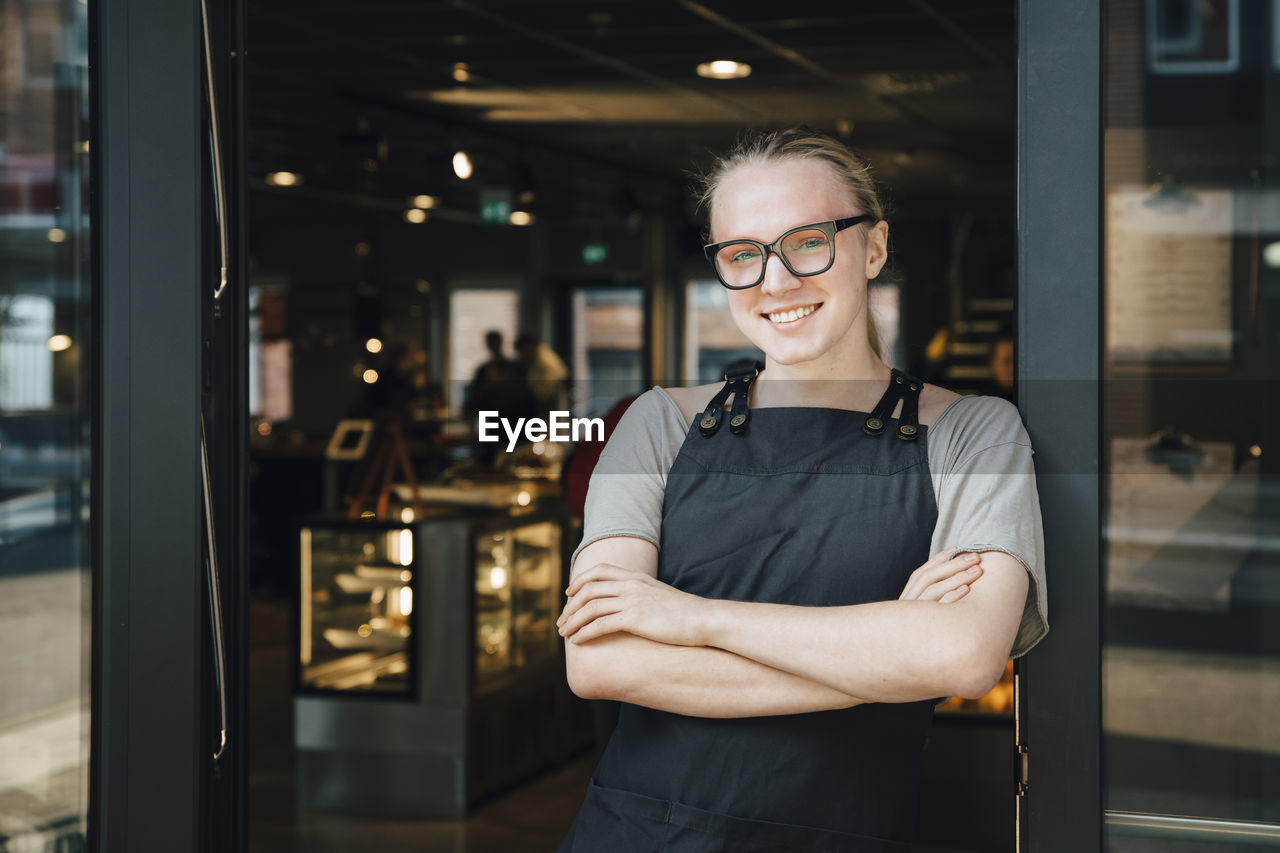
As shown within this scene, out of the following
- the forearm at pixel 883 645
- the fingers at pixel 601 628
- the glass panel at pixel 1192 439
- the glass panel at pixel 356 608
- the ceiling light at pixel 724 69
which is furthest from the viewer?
the ceiling light at pixel 724 69

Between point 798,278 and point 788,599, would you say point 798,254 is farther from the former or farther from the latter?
point 788,599

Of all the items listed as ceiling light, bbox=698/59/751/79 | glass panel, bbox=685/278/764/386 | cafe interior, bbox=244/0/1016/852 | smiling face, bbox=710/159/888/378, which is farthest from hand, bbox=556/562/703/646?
glass panel, bbox=685/278/764/386

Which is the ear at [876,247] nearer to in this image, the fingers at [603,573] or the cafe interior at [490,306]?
the cafe interior at [490,306]

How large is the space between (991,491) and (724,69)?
540 cm

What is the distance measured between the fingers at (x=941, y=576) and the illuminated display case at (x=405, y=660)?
2791 millimetres

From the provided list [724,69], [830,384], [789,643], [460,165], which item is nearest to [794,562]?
[789,643]

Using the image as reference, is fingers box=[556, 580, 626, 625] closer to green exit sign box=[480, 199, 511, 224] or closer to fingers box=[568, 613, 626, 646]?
fingers box=[568, 613, 626, 646]

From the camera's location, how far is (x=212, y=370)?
195 cm

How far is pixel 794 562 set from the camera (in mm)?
1541

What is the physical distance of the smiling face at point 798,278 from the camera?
1.59 meters

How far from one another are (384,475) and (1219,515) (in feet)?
9.08

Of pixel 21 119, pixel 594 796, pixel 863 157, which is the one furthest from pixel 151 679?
pixel 863 157

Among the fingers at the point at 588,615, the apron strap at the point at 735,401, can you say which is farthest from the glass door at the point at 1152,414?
the fingers at the point at 588,615

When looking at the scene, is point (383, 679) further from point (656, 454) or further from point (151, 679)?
point (656, 454)
